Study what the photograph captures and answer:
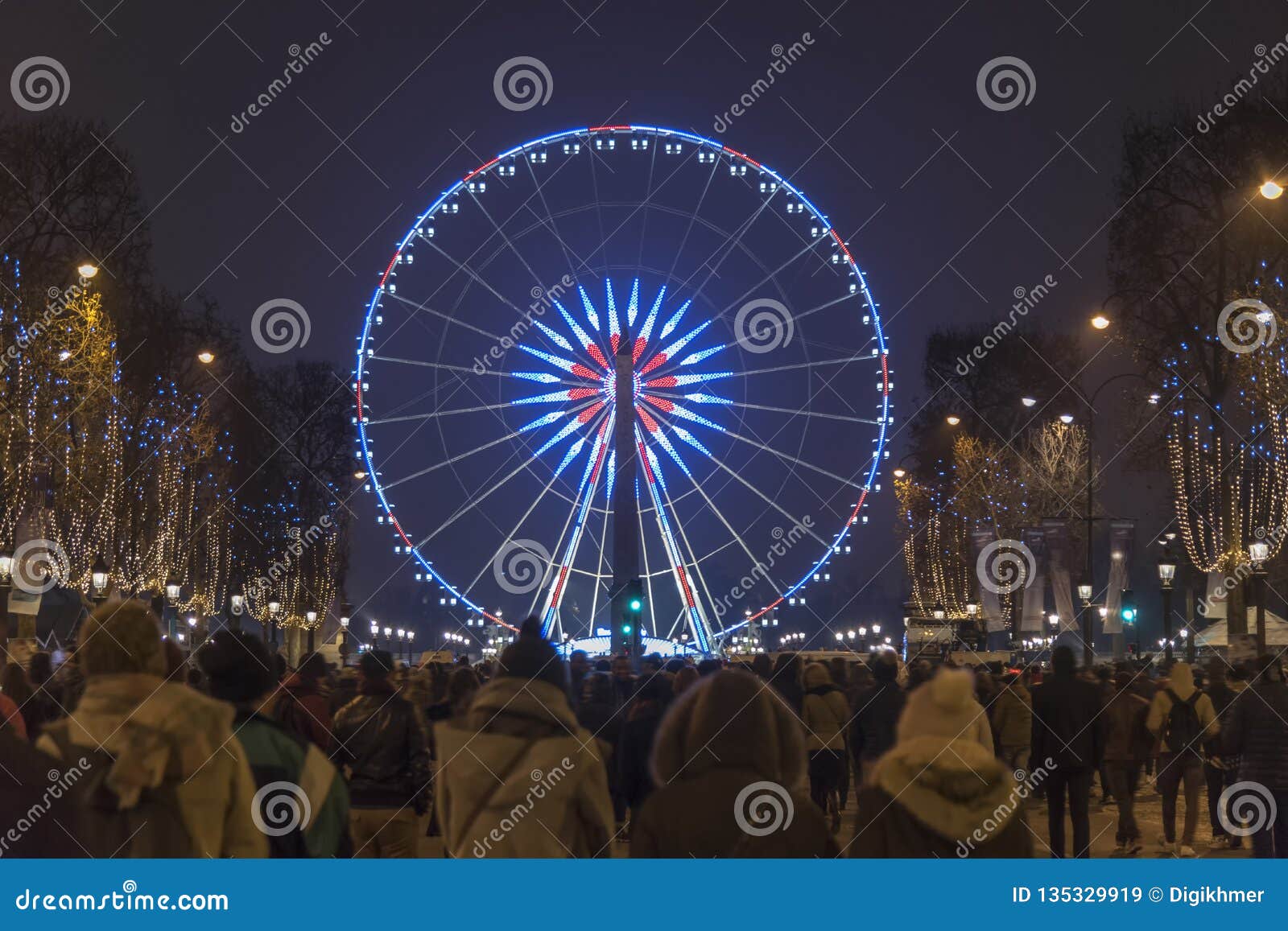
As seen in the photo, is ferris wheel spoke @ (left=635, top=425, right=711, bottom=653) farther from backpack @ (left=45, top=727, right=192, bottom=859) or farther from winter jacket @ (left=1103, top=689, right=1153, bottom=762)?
backpack @ (left=45, top=727, right=192, bottom=859)

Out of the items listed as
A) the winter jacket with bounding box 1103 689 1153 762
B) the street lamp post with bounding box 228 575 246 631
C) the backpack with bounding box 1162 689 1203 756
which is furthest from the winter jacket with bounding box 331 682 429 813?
the street lamp post with bounding box 228 575 246 631

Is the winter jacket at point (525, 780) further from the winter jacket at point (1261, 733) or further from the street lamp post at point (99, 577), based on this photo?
the street lamp post at point (99, 577)

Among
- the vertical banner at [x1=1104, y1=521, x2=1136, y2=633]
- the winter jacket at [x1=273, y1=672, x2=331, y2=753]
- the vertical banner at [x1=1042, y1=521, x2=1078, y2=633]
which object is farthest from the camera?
the vertical banner at [x1=1042, y1=521, x2=1078, y2=633]

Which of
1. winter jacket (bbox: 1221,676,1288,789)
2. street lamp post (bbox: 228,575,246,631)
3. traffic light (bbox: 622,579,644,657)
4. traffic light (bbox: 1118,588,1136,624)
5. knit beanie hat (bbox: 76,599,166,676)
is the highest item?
street lamp post (bbox: 228,575,246,631)

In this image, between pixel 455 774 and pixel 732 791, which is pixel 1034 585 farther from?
Result: pixel 732 791

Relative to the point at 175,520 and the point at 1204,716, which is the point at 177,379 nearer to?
the point at 175,520
